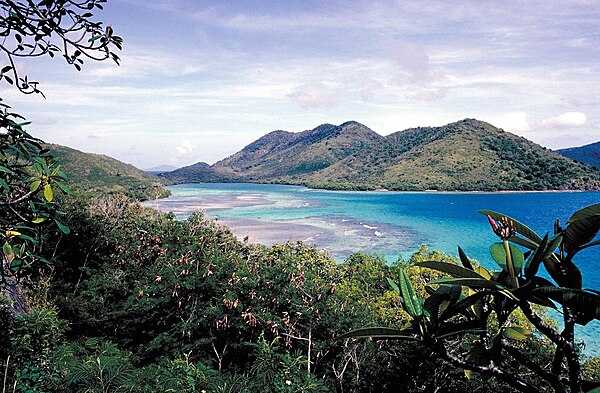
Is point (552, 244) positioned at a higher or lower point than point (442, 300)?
higher

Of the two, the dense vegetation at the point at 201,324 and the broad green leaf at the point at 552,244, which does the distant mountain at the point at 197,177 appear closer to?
the dense vegetation at the point at 201,324

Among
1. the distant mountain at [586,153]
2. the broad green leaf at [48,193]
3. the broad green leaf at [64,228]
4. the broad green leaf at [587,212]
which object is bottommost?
the broad green leaf at [64,228]

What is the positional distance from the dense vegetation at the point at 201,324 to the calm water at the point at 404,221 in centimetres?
1477

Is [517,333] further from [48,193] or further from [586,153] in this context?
[586,153]

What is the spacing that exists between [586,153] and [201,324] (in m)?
181

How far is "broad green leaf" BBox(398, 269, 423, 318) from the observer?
1.46 metres

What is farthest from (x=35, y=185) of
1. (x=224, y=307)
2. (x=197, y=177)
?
(x=197, y=177)

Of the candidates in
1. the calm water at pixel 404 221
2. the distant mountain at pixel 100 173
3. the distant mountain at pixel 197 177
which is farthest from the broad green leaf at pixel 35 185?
the distant mountain at pixel 197 177

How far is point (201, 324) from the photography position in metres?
10.1

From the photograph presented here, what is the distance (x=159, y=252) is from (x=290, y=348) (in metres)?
6.07

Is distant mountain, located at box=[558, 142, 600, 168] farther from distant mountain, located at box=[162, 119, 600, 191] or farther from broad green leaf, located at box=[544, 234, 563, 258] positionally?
broad green leaf, located at box=[544, 234, 563, 258]

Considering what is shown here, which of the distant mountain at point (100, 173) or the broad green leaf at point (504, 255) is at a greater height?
the distant mountain at point (100, 173)

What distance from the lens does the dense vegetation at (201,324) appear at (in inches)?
185

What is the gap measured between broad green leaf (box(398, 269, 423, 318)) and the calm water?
21.2m
